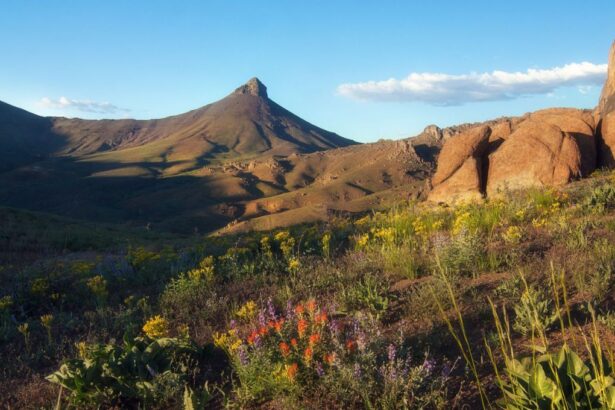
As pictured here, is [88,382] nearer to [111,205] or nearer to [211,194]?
[211,194]

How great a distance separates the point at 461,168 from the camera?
14500 millimetres

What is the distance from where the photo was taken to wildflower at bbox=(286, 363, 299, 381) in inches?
118

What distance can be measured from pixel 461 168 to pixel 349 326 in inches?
450

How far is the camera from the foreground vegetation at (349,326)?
2922 millimetres

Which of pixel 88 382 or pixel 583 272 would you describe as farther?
pixel 583 272

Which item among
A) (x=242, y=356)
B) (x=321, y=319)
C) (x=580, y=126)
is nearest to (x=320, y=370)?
(x=321, y=319)

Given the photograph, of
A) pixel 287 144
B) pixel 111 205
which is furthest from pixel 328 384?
pixel 287 144

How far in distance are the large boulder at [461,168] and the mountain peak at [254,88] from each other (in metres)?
178

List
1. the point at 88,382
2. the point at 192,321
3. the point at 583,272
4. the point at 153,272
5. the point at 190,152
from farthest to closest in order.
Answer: the point at 190,152 → the point at 153,272 → the point at 192,321 → the point at 583,272 → the point at 88,382

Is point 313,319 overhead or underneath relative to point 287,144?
underneath

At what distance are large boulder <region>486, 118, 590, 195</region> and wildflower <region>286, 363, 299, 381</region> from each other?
10.5 meters

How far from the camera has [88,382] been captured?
3488 mm

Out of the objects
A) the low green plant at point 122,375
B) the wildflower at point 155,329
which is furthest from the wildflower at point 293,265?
the low green plant at point 122,375

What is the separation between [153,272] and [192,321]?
2.66 metres
